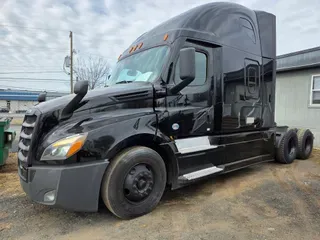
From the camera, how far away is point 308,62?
9.91m

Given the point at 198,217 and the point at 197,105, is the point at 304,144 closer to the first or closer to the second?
the point at 197,105

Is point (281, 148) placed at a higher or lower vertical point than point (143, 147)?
lower

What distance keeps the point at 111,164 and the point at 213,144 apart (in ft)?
6.46

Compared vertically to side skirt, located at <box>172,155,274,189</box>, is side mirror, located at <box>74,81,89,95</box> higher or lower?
higher

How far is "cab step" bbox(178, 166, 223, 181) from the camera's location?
3.86 m

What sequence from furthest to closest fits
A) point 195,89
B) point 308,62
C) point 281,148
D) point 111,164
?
point 308,62 < point 281,148 < point 195,89 < point 111,164

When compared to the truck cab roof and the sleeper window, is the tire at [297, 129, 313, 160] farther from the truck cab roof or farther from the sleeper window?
the sleeper window

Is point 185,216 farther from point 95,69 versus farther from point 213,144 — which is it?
point 95,69

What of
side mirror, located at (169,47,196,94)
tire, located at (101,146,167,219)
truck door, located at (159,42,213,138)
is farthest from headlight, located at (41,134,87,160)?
side mirror, located at (169,47,196,94)

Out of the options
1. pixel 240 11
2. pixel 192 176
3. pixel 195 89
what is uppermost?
pixel 240 11

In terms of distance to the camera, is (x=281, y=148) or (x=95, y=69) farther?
(x=95, y=69)

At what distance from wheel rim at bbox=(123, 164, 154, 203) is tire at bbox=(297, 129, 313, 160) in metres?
5.27

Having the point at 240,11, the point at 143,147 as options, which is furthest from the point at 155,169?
the point at 240,11

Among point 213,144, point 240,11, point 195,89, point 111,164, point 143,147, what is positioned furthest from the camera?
point 240,11
